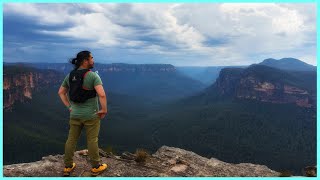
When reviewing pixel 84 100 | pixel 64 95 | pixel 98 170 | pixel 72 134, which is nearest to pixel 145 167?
pixel 98 170

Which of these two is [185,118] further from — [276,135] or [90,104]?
[90,104]

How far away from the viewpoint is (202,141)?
364 ft

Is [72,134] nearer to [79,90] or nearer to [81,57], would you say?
[79,90]

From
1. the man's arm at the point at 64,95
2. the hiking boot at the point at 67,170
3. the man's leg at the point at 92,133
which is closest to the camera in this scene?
the man's leg at the point at 92,133

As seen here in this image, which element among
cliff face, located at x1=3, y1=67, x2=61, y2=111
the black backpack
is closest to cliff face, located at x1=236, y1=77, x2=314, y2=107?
cliff face, located at x1=3, y1=67, x2=61, y2=111

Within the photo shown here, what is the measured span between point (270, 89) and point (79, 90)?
141m

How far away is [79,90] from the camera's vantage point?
7426 mm

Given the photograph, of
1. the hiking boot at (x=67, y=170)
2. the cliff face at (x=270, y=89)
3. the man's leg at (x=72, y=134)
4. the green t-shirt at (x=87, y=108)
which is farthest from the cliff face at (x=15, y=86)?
the green t-shirt at (x=87, y=108)

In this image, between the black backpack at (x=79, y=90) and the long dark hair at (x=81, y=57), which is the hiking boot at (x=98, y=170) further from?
the long dark hair at (x=81, y=57)

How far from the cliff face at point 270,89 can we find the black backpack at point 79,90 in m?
135

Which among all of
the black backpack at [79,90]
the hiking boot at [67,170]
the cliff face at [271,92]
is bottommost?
the cliff face at [271,92]

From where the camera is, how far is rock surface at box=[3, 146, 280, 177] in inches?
329

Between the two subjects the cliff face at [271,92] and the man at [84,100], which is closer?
the man at [84,100]

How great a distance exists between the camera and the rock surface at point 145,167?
835 cm
